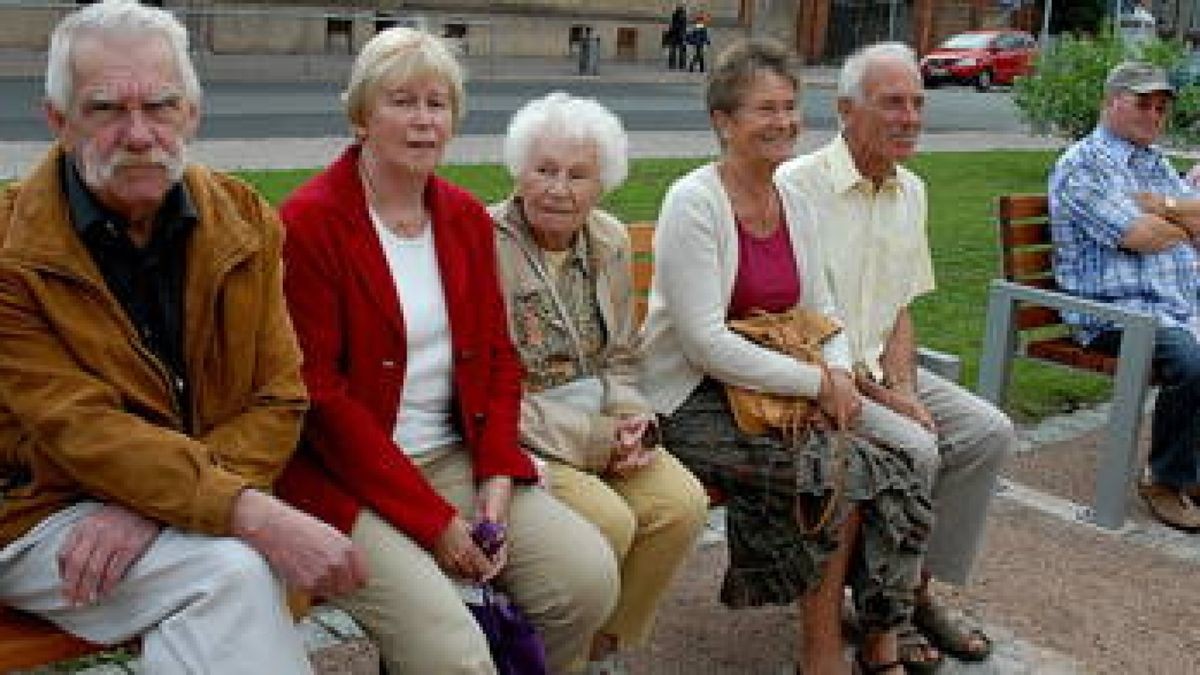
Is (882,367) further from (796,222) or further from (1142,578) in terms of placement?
(1142,578)

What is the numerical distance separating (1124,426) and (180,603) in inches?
151

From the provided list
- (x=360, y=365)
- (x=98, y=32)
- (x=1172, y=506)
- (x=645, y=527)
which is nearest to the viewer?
(x=98, y=32)

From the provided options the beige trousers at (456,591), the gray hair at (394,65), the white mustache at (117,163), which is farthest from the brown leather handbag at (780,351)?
the white mustache at (117,163)

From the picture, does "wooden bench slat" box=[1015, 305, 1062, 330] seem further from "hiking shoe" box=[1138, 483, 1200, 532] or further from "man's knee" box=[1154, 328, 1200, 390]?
"hiking shoe" box=[1138, 483, 1200, 532]

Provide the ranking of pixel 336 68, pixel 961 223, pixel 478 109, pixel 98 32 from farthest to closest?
pixel 336 68 < pixel 478 109 < pixel 961 223 < pixel 98 32

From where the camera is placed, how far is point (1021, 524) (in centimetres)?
538

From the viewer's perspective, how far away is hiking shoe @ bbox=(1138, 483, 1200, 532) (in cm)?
544

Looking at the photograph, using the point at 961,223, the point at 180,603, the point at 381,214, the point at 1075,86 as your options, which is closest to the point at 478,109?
the point at 1075,86

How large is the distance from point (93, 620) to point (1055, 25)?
5103 centimetres

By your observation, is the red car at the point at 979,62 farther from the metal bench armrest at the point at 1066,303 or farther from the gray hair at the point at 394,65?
the gray hair at the point at 394,65

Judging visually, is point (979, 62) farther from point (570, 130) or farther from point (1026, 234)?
point (570, 130)

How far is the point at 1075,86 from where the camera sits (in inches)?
578

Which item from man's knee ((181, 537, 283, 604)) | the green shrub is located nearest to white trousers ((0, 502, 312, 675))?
man's knee ((181, 537, 283, 604))

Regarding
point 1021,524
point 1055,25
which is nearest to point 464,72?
point 1021,524
